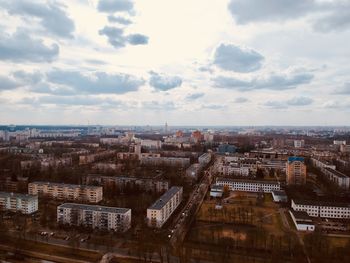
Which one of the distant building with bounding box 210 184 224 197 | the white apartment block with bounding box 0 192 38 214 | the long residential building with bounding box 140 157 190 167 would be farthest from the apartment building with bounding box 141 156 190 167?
the white apartment block with bounding box 0 192 38 214

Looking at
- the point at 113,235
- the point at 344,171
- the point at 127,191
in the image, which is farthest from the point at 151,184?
the point at 344,171

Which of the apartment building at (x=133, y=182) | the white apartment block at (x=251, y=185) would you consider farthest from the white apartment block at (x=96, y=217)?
the white apartment block at (x=251, y=185)

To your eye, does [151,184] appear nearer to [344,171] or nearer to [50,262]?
[50,262]

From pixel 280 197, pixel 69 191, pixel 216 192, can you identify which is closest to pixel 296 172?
pixel 280 197

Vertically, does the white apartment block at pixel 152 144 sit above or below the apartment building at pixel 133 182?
above

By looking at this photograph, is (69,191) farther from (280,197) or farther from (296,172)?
(296,172)

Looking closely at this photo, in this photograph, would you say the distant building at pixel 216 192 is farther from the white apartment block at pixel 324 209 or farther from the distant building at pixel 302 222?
Result: the distant building at pixel 302 222

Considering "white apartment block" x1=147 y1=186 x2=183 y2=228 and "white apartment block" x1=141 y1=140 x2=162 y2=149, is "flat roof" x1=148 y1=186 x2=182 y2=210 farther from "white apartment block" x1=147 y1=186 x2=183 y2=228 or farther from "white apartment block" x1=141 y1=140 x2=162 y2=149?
"white apartment block" x1=141 y1=140 x2=162 y2=149
